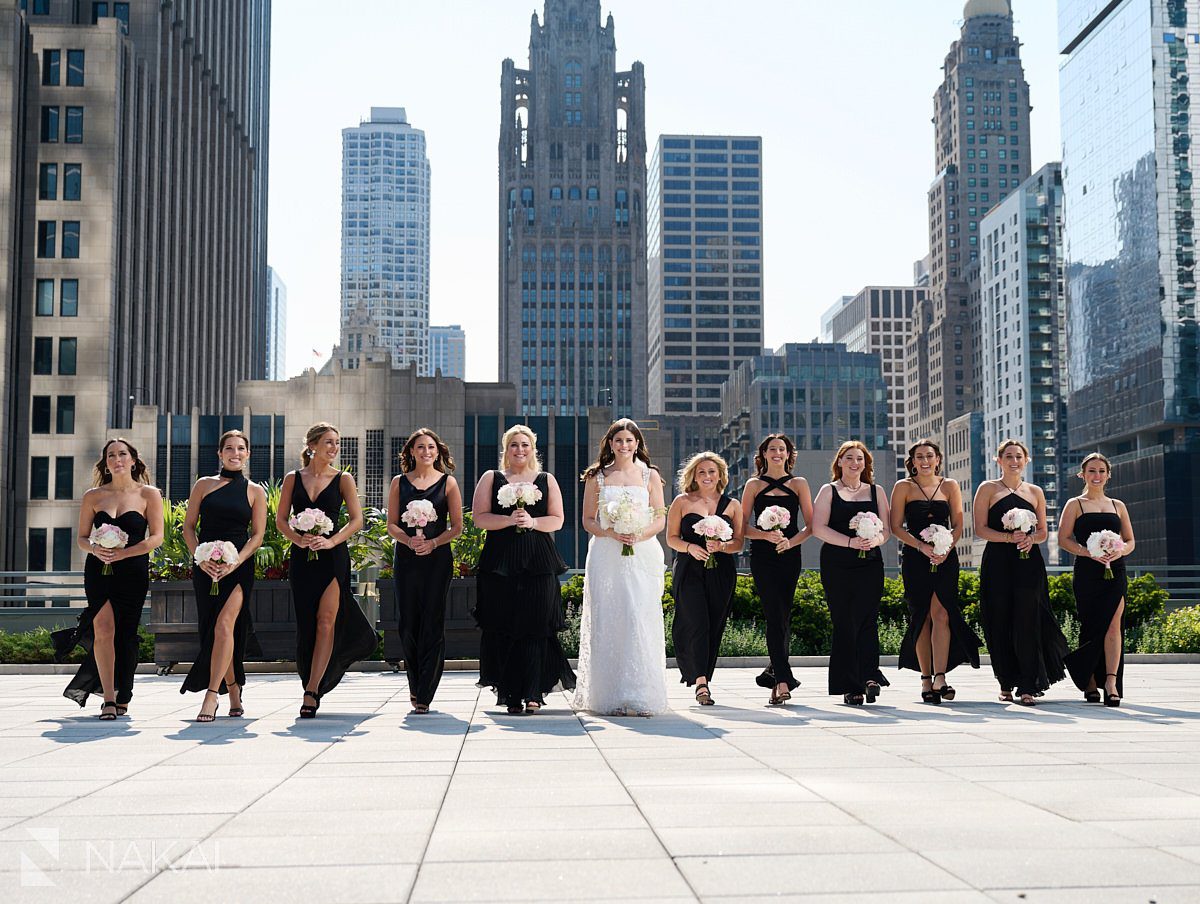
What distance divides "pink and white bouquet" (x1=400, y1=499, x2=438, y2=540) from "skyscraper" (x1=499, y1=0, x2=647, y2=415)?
17525cm

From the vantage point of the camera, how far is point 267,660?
1720cm

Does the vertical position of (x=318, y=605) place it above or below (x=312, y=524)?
below

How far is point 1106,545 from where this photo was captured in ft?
39.2

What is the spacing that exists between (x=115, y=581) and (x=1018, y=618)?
26.6 feet

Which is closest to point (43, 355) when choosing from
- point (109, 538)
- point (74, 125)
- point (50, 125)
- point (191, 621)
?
point (50, 125)

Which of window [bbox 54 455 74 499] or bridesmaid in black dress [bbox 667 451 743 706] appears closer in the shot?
bridesmaid in black dress [bbox 667 451 743 706]

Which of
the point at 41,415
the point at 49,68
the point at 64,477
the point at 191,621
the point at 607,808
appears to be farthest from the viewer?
the point at 49,68

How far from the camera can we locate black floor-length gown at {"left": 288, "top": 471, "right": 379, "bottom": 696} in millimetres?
11094

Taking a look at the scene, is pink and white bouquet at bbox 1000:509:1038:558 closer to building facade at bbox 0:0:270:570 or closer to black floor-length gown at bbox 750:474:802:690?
black floor-length gown at bbox 750:474:802:690

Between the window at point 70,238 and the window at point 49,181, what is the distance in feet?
5.97

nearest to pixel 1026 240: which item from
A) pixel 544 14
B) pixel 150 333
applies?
pixel 544 14

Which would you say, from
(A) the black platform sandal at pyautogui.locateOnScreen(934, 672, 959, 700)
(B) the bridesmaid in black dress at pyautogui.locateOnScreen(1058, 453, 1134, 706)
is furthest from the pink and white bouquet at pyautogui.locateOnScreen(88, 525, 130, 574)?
(B) the bridesmaid in black dress at pyautogui.locateOnScreen(1058, 453, 1134, 706)

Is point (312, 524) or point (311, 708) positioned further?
point (312, 524)

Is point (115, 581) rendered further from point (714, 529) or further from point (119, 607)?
point (714, 529)
